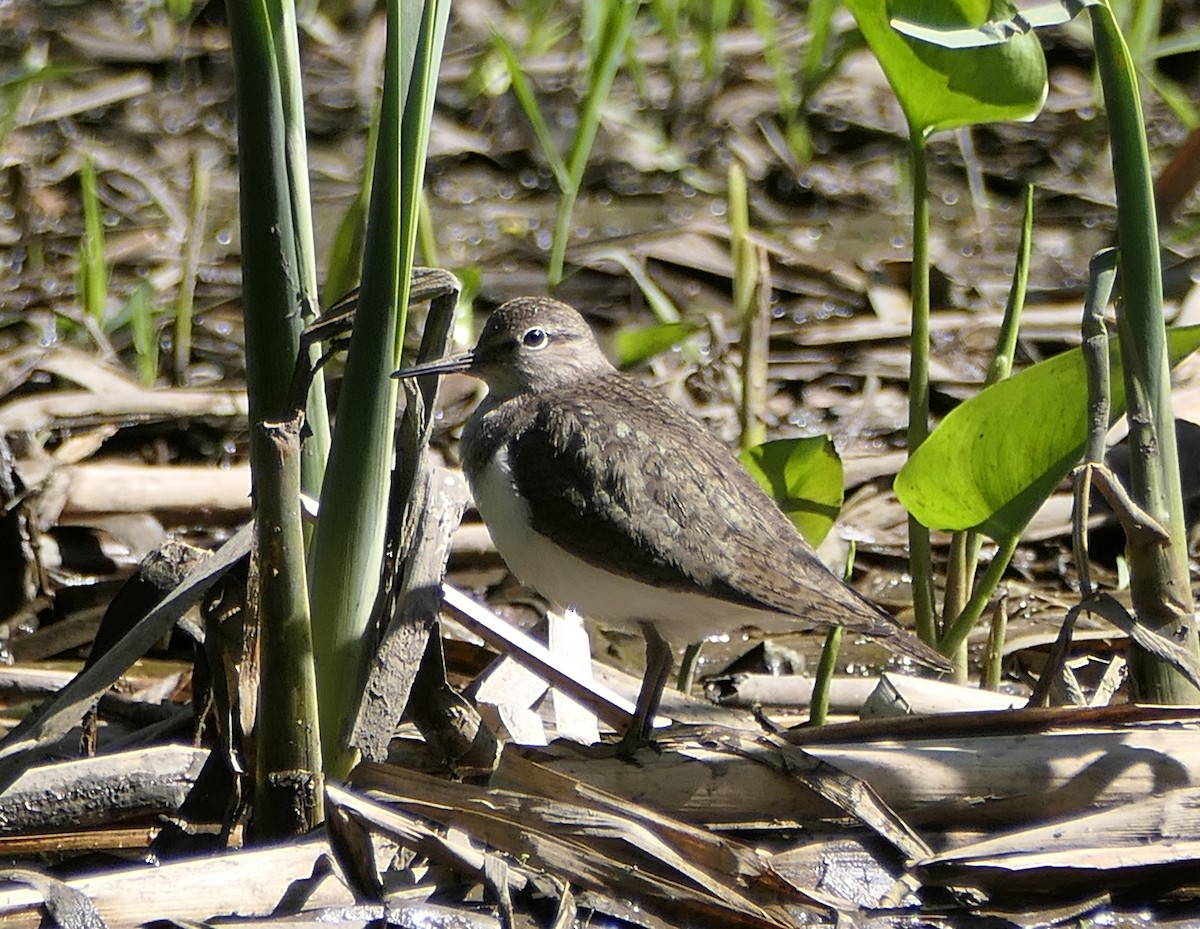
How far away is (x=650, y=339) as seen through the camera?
509cm

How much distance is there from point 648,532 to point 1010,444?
0.88 m

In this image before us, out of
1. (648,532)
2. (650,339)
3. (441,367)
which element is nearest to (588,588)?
(648,532)

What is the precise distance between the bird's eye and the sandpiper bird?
1.59 feet

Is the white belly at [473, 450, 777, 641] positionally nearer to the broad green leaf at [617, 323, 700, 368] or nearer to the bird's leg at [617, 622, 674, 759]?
the bird's leg at [617, 622, 674, 759]

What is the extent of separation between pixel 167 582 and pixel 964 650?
7.65 feet

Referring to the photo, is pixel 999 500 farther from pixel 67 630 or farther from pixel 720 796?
pixel 67 630

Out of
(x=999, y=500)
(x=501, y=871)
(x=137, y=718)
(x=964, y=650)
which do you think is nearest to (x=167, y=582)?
(x=137, y=718)

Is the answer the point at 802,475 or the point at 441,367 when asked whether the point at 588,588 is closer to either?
the point at 441,367

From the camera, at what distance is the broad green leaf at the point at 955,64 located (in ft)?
12.7

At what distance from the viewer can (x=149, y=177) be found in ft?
25.5

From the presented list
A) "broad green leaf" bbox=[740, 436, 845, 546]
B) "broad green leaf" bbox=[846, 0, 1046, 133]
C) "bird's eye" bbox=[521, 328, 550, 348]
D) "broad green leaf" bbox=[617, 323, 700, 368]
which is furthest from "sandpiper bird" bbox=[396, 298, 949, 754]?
"broad green leaf" bbox=[846, 0, 1046, 133]

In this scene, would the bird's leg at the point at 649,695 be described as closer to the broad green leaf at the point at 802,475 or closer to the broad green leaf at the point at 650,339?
the broad green leaf at the point at 802,475

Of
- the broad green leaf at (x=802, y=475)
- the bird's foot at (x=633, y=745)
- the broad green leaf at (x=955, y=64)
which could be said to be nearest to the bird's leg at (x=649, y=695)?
the bird's foot at (x=633, y=745)

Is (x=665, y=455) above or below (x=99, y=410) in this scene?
above
